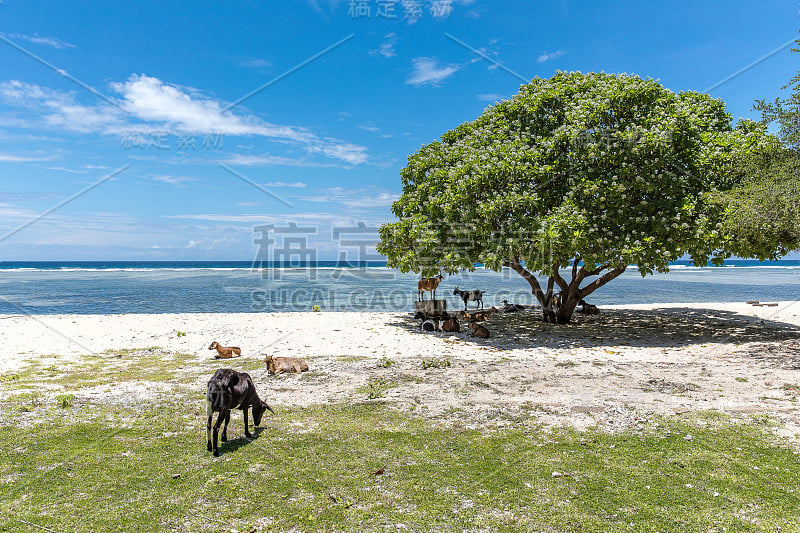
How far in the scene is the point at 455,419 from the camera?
783cm

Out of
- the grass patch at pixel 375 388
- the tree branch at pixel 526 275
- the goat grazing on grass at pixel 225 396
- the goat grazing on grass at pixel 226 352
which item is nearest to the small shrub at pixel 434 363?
the grass patch at pixel 375 388

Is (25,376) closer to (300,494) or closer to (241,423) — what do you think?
(241,423)

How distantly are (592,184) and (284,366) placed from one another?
11.9m

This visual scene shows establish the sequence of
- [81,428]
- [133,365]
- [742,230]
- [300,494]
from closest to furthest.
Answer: [300,494] → [81,428] → [133,365] → [742,230]

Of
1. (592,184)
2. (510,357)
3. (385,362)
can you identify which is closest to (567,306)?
(592,184)

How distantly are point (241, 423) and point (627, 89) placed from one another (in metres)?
16.6

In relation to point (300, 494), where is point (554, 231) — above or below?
above

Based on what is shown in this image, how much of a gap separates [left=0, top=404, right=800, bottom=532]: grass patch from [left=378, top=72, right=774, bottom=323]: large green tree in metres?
8.70

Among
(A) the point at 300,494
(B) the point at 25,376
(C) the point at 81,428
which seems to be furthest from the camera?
(B) the point at 25,376

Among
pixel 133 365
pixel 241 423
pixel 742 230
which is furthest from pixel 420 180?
pixel 241 423

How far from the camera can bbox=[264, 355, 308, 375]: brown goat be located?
448 inches

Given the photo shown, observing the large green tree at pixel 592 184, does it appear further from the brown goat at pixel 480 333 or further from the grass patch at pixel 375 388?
the grass patch at pixel 375 388

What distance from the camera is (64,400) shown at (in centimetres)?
847

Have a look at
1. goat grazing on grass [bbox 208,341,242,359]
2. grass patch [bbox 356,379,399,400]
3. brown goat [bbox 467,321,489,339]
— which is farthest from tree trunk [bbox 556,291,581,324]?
goat grazing on grass [bbox 208,341,242,359]
